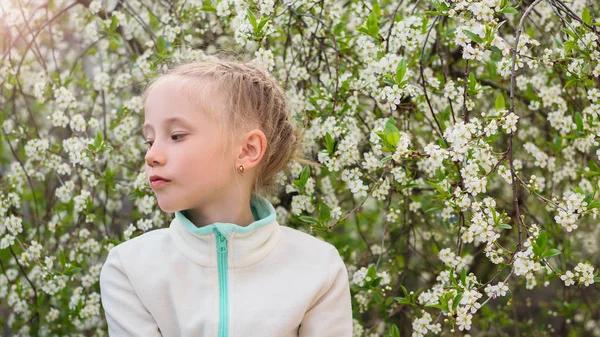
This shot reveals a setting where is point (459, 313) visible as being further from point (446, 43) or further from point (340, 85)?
point (446, 43)

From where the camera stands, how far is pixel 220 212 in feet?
5.39

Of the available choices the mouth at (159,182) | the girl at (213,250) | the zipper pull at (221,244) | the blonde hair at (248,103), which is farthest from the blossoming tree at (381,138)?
the mouth at (159,182)

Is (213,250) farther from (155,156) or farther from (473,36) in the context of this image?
(473,36)

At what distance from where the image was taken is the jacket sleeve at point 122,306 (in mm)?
1565

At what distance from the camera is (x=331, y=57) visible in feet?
7.63

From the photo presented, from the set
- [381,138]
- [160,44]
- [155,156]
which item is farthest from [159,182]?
[160,44]

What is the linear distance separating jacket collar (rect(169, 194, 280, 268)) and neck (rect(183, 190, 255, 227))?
0.03 meters

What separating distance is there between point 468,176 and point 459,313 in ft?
1.00

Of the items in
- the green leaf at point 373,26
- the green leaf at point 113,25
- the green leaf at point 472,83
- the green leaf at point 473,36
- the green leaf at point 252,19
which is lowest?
the green leaf at point 472,83

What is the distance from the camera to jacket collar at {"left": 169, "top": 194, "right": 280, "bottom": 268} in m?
1.57

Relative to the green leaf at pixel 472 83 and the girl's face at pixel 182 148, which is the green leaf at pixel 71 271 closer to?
the girl's face at pixel 182 148

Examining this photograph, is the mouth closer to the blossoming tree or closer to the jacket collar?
the jacket collar

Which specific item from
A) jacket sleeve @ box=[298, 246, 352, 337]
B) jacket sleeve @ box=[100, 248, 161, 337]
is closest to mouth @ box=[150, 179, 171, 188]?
jacket sleeve @ box=[100, 248, 161, 337]

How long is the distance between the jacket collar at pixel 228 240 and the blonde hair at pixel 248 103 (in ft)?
0.53
